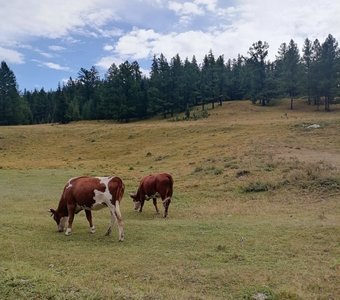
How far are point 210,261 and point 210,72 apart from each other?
8989cm

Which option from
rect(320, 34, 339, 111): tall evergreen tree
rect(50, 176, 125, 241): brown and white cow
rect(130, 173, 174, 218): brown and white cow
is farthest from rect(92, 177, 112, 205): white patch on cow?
rect(320, 34, 339, 111): tall evergreen tree

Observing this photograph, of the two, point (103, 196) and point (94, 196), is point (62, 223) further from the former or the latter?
point (103, 196)

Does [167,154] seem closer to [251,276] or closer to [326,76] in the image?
[251,276]

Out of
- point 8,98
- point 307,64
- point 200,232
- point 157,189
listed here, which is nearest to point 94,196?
point 200,232

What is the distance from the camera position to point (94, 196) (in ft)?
42.7

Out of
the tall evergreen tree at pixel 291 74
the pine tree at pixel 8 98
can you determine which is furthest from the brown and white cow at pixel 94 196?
the pine tree at pixel 8 98

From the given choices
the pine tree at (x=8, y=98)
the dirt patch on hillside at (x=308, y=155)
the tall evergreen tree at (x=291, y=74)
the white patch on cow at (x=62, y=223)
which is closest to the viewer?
the white patch on cow at (x=62, y=223)

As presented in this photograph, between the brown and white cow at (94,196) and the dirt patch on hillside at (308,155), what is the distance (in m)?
16.7

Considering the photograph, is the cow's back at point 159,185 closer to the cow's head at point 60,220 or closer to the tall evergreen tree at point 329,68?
the cow's head at point 60,220

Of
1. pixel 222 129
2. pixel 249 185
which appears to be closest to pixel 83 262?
pixel 249 185

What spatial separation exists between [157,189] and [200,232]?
4448mm

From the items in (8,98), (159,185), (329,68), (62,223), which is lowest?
(62,223)

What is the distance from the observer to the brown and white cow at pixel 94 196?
1287 centimetres

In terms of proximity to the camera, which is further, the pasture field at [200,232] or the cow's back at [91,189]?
the cow's back at [91,189]
